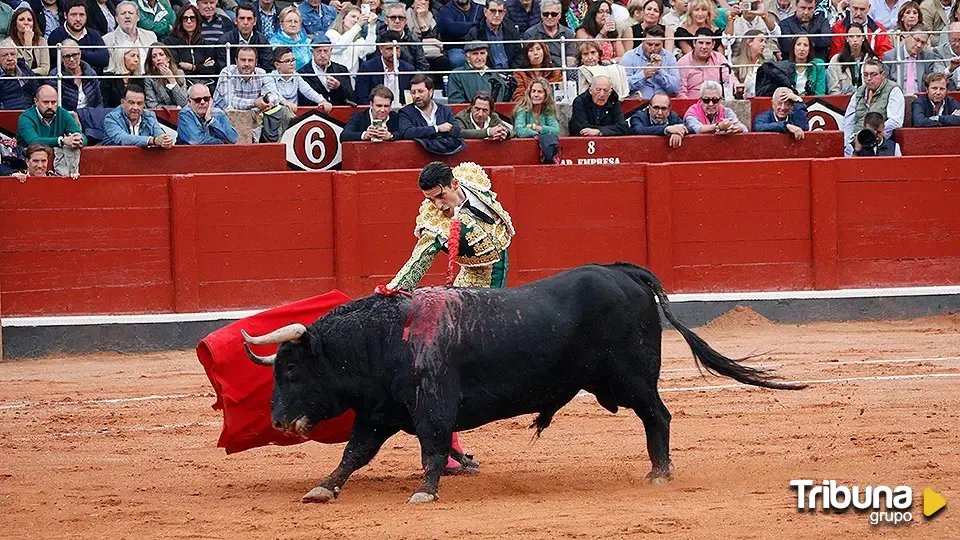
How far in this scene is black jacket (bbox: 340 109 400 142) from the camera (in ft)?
37.7

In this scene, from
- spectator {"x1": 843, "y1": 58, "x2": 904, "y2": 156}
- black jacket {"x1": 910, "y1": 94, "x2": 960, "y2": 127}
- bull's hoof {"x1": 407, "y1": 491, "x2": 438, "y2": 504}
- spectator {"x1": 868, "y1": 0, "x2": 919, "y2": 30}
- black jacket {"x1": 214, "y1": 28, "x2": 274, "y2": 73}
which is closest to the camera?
bull's hoof {"x1": 407, "y1": 491, "x2": 438, "y2": 504}

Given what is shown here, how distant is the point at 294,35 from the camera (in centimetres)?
1221

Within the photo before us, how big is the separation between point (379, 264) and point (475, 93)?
158 cm

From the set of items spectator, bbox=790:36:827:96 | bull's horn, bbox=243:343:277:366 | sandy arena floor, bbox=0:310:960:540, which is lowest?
sandy arena floor, bbox=0:310:960:540

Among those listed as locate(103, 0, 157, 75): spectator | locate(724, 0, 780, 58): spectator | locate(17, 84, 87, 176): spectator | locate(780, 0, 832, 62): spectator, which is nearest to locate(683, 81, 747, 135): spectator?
locate(724, 0, 780, 58): spectator

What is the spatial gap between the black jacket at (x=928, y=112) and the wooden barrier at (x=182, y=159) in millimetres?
5186

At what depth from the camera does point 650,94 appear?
41.2 ft

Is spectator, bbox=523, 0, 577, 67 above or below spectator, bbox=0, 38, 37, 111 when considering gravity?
above

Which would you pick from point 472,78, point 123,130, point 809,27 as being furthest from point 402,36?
point 809,27

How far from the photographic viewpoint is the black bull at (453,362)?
229 inches

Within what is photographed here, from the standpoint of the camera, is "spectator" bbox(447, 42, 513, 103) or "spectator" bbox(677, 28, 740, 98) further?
"spectator" bbox(677, 28, 740, 98)

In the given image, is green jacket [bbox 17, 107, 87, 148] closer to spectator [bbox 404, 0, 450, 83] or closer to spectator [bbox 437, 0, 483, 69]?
spectator [bbox 404, 0, 450, 83]

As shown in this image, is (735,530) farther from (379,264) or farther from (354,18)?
(354,18)

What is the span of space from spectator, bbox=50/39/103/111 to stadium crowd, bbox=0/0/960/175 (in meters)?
0.01
